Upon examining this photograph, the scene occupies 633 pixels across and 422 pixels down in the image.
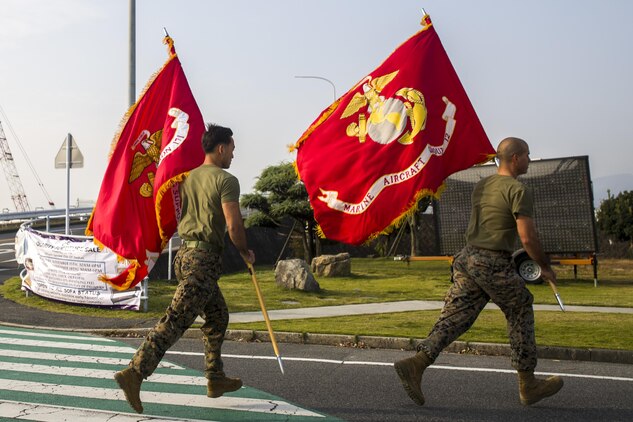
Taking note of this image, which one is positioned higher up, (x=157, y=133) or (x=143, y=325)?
(x=157, y=133)

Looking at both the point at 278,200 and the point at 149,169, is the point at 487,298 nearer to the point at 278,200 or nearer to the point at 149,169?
the point at 149,169

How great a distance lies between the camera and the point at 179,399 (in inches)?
235

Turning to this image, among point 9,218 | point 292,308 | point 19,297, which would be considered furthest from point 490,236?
point 9,218

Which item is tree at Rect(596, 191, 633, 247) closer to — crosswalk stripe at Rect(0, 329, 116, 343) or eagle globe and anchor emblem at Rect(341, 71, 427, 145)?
crosswalk stripe at Rect(0, 329, 116, 343)

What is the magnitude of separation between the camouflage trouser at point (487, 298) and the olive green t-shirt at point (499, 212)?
0.25 ft

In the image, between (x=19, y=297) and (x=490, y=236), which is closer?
(x=490, y=236)

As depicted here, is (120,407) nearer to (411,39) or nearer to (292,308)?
(411,39)

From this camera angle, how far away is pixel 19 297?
1464 centimetres

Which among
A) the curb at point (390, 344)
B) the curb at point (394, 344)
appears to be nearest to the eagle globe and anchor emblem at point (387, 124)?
the curb at point (390, 344)

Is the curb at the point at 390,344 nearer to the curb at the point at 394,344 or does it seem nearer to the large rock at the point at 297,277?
the curb at the point at 394,344

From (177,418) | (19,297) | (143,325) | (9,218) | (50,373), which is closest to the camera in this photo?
(177,418)

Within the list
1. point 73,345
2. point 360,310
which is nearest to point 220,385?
point 73,345

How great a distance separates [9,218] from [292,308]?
18.4 metres

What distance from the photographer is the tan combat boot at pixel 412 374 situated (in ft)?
18.7
